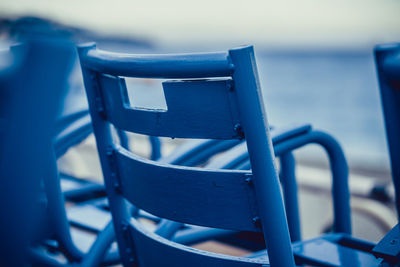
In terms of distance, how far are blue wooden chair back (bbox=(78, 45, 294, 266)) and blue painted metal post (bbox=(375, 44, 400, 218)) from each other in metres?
0.15

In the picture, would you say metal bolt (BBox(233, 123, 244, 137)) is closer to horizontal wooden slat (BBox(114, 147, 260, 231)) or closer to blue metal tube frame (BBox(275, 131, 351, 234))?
horizontal wooden slat (BBox(114, 147, 260, 231))

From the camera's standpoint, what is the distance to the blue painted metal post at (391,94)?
A: 1.80ft

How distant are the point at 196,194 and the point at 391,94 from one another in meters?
0.27

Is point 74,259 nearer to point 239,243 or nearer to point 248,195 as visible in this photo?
point 248,195

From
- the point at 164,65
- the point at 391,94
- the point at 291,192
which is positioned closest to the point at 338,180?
the point at 291,192

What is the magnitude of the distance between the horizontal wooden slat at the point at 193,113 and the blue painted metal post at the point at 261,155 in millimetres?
19

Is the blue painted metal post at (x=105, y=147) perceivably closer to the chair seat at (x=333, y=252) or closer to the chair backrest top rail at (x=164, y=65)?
the chair backrest top rail at (x=164, y=65)

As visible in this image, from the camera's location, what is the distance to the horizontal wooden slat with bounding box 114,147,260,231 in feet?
1.90

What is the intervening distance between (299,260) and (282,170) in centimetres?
30

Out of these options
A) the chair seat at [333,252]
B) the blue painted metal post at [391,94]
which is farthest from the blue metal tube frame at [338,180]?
the blue painted metal post at [391,94]

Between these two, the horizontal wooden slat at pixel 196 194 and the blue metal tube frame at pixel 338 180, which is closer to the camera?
the horizontal wooden slat at pixel 196 194

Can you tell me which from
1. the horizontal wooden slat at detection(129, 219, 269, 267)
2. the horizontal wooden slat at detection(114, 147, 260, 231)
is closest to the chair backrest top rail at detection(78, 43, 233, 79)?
the horizontal wooden slat at detection(114, 147, 260, 231)

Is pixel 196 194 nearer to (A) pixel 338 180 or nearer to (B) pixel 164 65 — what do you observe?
(B) pixel 164 65

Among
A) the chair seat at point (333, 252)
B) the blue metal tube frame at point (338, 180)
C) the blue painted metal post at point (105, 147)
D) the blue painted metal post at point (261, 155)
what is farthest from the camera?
the blue metal tube frame at point (338, 180)
